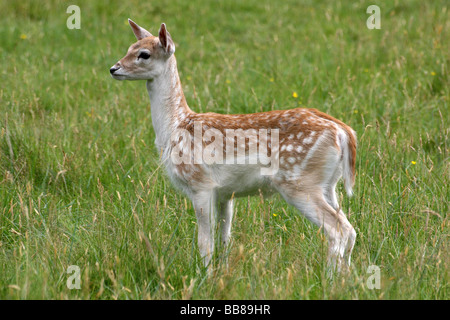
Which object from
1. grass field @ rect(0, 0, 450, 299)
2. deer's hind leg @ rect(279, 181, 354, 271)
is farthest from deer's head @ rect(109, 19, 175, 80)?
deer's hind leg @ rect(279, 181, 354, 271)

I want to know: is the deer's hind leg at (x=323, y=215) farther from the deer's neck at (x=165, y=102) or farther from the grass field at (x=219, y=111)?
the deer's neck at (x=165, y=102)

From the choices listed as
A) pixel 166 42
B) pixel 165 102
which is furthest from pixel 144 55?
pixel 165 102

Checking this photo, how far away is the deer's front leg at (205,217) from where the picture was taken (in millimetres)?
4359

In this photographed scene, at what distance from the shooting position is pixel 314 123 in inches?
172

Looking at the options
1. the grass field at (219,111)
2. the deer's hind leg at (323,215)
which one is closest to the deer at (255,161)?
the deer's hind leg at (323,215)

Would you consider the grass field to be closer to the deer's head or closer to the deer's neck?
the deer's neck

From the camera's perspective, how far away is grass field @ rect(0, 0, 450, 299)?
374 centimetres

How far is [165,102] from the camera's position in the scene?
4902 mm

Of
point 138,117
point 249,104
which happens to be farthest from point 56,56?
point 249,104

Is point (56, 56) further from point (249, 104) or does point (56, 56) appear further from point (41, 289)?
point (41, 289)

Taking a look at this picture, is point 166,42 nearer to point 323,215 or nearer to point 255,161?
point 255,161

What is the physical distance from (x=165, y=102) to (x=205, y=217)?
0.99 meters

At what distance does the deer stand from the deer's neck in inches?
2.0
